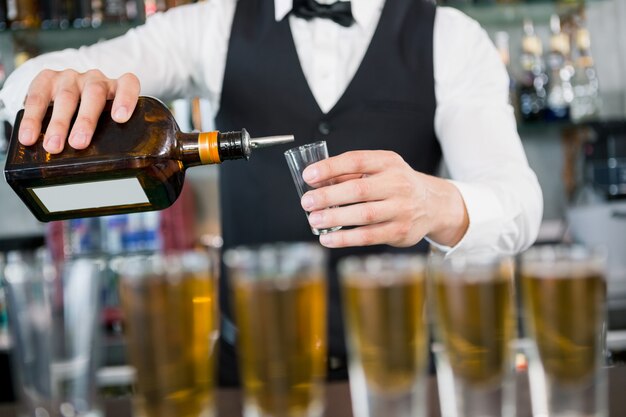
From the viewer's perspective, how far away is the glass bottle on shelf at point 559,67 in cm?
262

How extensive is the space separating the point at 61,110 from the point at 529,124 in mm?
1964

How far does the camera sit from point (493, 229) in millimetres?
1224

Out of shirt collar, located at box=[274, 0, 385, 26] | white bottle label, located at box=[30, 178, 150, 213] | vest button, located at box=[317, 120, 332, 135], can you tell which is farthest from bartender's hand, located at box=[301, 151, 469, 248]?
shirt collar, located at box=[274, 0, 385, 26]

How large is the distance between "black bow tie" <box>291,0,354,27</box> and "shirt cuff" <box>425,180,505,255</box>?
0.53 m

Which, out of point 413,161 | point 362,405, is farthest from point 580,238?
point 362,405

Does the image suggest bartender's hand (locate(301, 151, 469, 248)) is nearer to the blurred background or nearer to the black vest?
the black vest

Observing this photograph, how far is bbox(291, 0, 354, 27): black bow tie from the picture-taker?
1575 millimetres

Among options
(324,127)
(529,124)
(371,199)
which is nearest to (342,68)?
(324,127)

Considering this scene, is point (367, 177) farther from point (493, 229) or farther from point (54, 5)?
point (54, 5)

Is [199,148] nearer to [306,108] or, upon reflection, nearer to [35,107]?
[35,107]

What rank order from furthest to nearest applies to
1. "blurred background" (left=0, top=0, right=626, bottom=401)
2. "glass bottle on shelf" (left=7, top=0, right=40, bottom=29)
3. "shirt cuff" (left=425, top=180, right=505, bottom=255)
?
"glass bottle on shelf" (left=7, top=0, right=40, bottom=29)
"blurred background" (left=0, top=0, right=626, bottom=401)
"shirt cuff" (left=425, top=180, right=505, bottom=255)

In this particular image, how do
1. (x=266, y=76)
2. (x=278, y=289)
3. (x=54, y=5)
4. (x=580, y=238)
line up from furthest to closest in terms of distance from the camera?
1. (x=54, y=5)
2. (x=580, y=238)
3. (x=266, y=76)
4. (x=278, y=289)

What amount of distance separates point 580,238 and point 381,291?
1.83 metres

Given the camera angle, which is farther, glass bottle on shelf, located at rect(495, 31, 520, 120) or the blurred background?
glass bottle on shelf, located at rect(495, 31, 520, 120)
